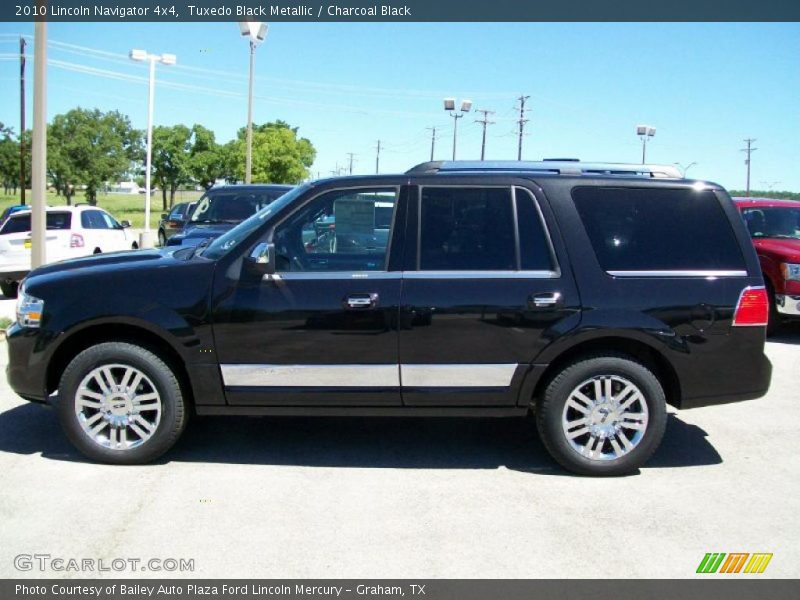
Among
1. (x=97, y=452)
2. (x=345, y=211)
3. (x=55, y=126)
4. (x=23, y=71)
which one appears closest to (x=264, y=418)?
(x=97, y=452)

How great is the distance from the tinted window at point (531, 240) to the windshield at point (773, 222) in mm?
6973

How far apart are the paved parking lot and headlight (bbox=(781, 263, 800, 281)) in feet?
13.2

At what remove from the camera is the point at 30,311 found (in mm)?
4965

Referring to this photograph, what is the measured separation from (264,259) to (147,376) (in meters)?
1.07

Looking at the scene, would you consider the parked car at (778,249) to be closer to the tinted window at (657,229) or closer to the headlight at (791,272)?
the headlight at (791,272)

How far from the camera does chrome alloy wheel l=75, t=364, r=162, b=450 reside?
491cm

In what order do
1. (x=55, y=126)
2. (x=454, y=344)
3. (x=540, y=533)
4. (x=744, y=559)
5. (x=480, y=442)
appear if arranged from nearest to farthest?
(x=744, y=559)
(x=540, y=533)
(x=454, y=344)
(x=480, y=442)
(x=55, y=126)

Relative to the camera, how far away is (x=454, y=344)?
4.81 m

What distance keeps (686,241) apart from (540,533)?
2.14 meters

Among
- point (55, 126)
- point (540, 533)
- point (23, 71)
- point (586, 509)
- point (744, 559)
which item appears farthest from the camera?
point (55, 126)

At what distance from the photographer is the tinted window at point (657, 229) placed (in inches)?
195

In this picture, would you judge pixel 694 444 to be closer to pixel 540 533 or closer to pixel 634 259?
pixel 634 259
